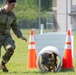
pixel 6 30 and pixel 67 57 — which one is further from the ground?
pixel 6 30

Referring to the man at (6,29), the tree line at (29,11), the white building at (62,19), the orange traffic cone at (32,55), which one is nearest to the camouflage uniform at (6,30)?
the man at (6,29)

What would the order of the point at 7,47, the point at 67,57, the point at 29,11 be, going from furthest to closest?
the point at 29,11 → the point at 67,57 → the point at 7,47

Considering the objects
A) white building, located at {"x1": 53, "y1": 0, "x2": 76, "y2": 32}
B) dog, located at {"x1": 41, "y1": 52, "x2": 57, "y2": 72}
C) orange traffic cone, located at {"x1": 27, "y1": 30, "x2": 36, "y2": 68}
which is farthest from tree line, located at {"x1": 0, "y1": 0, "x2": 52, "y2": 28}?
dog, located at {"x1": 41, "y1": 52, "x2": 57, "y2": 72}

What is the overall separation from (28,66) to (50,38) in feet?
3.03

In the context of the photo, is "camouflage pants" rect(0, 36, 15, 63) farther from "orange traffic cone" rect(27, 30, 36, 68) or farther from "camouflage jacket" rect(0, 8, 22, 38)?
"orange traffic cone" rect(27, 30, 36, 68)

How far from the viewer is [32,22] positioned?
1670 inches

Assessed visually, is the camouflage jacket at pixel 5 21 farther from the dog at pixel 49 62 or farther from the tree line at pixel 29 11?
the tree line at pixel 29 11

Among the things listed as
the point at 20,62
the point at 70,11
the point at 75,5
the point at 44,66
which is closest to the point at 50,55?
the point at 44,66

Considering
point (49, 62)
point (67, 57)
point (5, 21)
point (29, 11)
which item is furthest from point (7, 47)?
point (29, 11)

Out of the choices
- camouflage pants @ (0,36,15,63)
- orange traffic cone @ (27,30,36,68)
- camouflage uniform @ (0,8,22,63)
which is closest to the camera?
camouflage pants @ (0,36,15,63)

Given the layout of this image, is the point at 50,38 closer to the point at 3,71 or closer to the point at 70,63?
the point at 70,63

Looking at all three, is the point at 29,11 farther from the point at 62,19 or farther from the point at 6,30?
the point at 6,30

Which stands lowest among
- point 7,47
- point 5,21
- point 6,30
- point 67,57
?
point 67,57

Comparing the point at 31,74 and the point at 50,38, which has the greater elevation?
the point at 50,38
